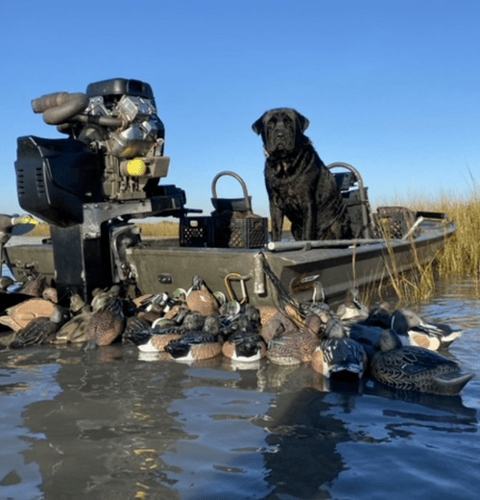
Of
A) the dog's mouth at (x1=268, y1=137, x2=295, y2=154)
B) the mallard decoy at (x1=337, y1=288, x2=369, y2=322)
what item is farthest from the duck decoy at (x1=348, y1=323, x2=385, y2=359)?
the dog's mouth at (x1=268, y1=137, x2=295, y2=154)

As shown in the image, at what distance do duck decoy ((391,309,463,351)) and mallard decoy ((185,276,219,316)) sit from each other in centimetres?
161

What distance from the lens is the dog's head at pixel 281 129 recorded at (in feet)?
21.8

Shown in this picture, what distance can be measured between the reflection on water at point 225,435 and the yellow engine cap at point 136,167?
2381 millimetres

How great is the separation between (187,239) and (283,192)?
133 centimetres

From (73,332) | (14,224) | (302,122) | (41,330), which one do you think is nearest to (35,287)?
(14,224)

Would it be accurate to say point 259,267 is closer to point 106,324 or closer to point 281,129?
point 106,324

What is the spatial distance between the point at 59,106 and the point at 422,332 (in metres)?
3.88

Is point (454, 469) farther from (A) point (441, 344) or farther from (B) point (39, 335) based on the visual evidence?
(B) point (39, 335)

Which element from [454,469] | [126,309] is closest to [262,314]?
[126,309]

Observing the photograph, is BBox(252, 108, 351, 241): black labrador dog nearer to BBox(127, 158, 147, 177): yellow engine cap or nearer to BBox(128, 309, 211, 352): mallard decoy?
BBox(127, 158, 147, 177): yellow engine cap

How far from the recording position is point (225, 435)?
9.14 ft

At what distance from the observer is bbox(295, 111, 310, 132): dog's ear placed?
22.2 ft

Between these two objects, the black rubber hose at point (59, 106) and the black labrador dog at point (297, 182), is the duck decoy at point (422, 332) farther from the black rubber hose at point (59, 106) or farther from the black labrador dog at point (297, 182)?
the black rubber hose at point (59, 106)

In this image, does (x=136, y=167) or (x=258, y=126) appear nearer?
(x=136, y=167)
